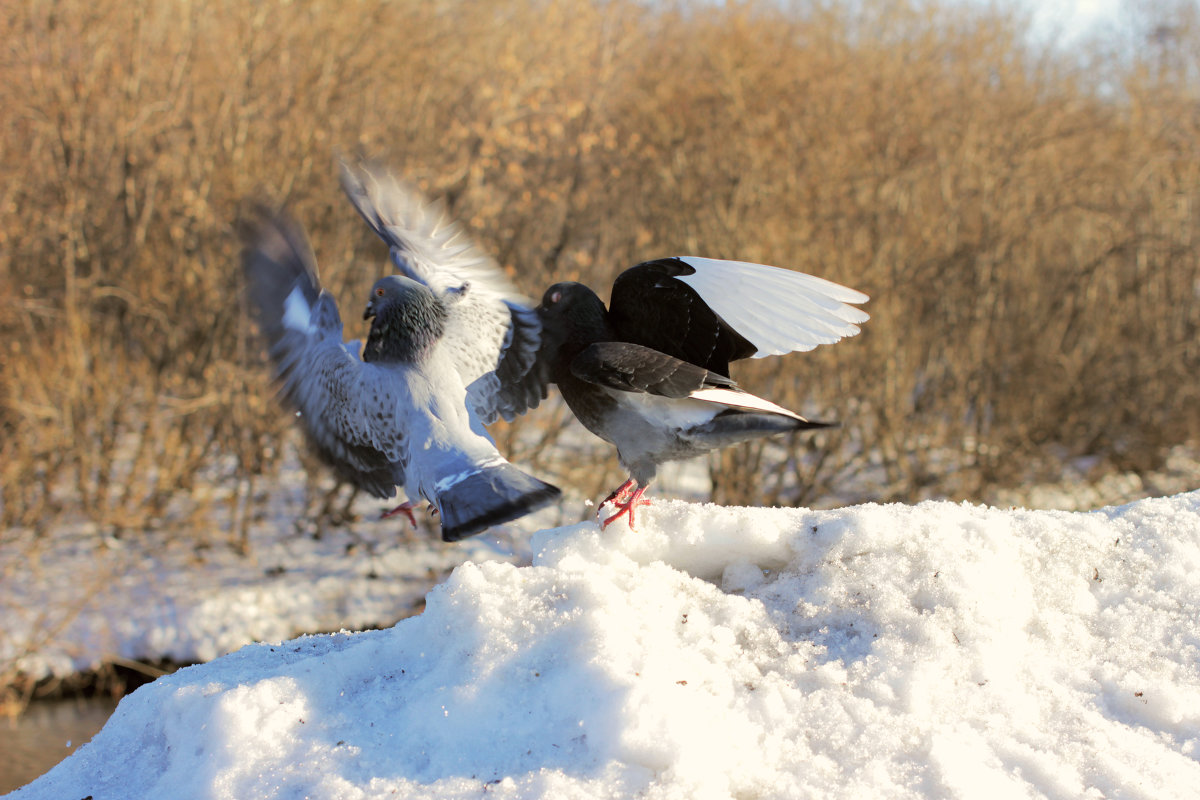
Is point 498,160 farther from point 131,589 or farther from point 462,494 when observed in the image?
point 462,494

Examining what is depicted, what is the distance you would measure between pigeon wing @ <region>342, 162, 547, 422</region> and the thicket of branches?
4.66m

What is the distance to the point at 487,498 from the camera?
2.53 metres

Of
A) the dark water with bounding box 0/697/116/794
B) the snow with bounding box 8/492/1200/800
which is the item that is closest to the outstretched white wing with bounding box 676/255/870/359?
the snow with bounding box 8/492/1200/800

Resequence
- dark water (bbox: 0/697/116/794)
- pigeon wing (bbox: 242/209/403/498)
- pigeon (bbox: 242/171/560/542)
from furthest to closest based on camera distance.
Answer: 1. dark water (bbox: 0/697/116/794)
2. pigeon wing (bbox: 242/209/403/498)
3. pigeon (bbox: 242/171/560/542)

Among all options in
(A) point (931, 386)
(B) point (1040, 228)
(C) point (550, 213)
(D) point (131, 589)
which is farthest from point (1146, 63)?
(D) point (131, 589)

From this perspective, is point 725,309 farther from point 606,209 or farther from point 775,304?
point 606,209

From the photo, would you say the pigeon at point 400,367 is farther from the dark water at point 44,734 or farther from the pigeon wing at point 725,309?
the dark water at point 44,734

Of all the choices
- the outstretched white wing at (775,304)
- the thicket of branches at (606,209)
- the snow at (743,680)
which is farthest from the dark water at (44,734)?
the outstretched white wing at (775,304)

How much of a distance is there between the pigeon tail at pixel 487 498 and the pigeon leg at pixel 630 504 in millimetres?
163

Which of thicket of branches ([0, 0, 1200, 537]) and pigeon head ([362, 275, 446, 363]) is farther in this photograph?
thicket of branches ([0, 0, 1200, 537])

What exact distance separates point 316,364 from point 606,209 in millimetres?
8474

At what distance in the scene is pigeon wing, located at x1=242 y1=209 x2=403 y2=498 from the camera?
9.94 ft

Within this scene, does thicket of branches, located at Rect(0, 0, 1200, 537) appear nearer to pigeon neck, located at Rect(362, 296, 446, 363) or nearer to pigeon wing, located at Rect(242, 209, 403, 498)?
pigeon wing, located at Rect(242, 209, 403, 498)

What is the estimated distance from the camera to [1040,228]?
32.2 feet
